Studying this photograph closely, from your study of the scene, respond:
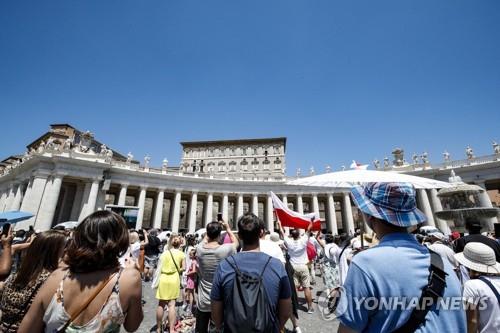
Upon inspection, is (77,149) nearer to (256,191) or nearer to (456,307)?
(256,191)

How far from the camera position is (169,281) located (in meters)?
5.64

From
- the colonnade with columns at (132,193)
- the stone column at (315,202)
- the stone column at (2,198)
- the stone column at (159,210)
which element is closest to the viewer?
the colonnade with columns at (132,193)

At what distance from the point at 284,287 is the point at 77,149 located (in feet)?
131

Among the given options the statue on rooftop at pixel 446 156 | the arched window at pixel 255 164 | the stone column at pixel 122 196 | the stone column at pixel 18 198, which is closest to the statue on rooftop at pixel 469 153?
the statue on rooftop at pixel 446 156

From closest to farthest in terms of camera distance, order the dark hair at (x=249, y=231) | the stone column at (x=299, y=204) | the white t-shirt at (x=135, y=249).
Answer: the dark hair at (x=249, y=231)
the white t-shirt at (x=135, y=249)
the stone column at (x=299, y=204)

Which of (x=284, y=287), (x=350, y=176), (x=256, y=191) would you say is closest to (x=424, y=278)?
(x=284, y=287)

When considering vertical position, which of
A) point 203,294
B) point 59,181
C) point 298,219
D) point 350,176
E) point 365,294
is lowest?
point 203,294

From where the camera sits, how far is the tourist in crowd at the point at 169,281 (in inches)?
212

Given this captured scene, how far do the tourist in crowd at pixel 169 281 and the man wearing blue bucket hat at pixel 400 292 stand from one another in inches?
202

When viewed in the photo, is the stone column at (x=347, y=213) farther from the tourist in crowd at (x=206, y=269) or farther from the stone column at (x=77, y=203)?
the stone column at (x=77, y=203)

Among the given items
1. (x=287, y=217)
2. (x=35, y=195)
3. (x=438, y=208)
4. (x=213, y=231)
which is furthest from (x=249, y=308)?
(x=438, y=208)

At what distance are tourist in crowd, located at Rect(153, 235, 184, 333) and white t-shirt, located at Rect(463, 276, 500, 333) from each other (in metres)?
5.43

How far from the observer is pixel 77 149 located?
109 feet

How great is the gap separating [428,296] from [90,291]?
241cm
